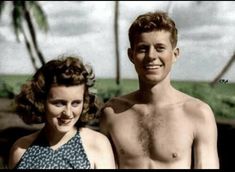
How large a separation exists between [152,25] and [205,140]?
2.25 ft

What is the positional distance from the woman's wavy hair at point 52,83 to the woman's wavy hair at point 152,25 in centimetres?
32

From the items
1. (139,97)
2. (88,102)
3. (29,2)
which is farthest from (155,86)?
(29,2)

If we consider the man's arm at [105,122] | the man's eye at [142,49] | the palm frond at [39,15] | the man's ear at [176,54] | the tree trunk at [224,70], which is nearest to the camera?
the man's eye at [142,49]

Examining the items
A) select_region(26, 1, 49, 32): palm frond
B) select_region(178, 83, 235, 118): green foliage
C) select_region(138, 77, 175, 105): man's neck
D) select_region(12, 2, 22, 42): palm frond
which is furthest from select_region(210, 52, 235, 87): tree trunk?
select_region(138, 77, 175, 105): man's neck

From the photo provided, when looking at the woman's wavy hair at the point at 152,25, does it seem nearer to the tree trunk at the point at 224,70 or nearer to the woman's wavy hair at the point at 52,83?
the woman's wavy hair at the point at 52,83

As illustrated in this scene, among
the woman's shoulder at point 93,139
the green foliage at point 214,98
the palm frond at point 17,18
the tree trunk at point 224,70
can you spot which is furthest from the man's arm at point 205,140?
the palm frond at point 17,18

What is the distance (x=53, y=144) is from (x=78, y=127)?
0.16 m

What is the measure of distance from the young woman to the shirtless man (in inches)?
11.2

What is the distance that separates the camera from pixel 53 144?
2.75 meters

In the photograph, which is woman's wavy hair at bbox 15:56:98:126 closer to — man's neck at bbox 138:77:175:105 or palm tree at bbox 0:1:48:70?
man's neck at bbox 138:77:175:105

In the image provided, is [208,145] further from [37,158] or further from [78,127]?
[37,158]

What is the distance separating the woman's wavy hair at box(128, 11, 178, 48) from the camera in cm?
285

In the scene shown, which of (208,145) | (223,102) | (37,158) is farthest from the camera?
(223,102)

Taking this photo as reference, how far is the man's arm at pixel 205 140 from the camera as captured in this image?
2.89 meters
